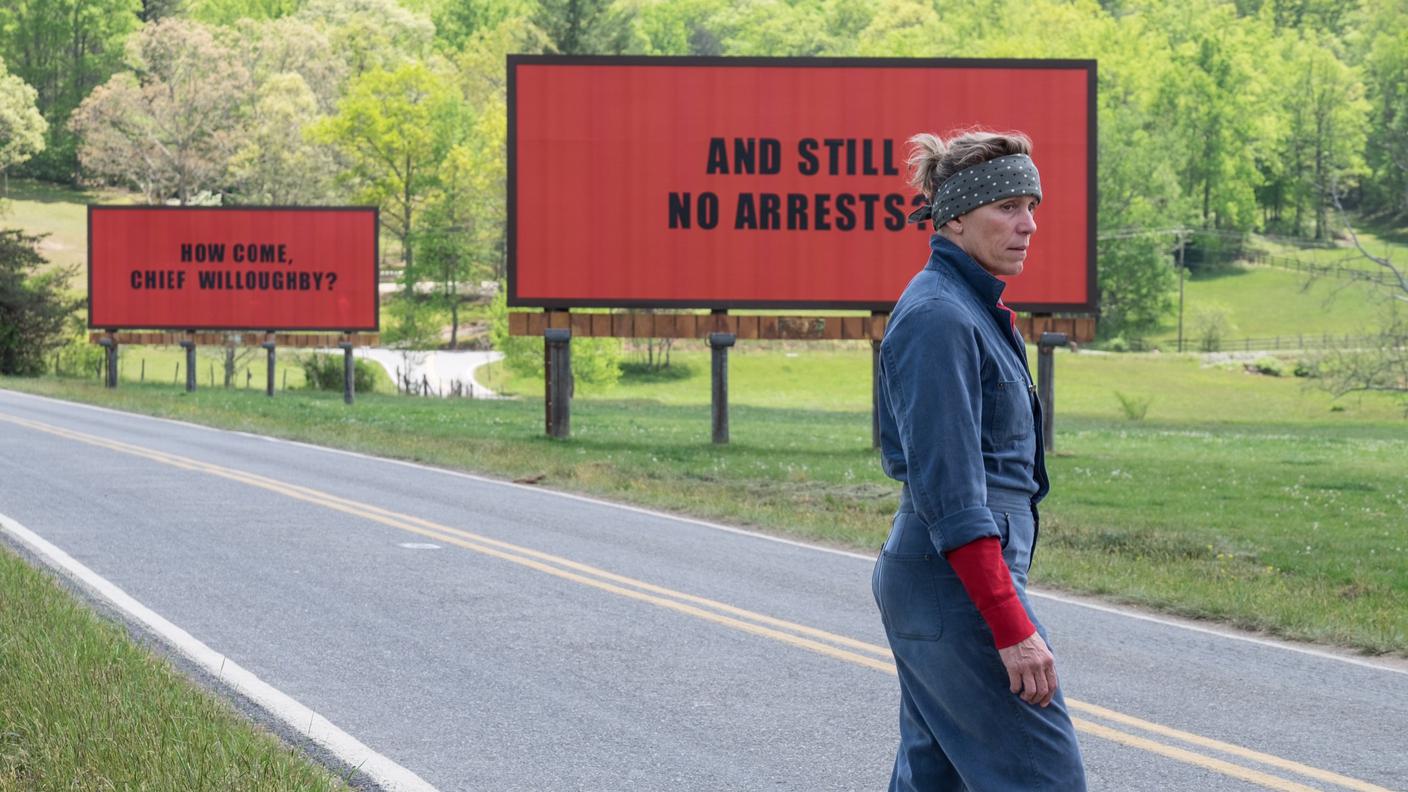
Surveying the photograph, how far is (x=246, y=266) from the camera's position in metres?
43.9

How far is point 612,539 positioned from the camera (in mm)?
14258

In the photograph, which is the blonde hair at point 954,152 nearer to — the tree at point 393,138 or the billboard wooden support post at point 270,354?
the billboard wooden support post at point 270,354

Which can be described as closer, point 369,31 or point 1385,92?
point 1385,92

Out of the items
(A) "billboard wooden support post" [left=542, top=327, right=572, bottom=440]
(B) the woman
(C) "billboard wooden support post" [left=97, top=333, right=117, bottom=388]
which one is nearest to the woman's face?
(B) the woman

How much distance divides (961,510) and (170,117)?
278 feet

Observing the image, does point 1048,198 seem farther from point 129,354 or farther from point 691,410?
point 129,354

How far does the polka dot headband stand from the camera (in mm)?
3686

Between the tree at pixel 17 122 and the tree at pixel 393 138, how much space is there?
40007 mm

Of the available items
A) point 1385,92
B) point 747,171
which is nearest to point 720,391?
point 747,171

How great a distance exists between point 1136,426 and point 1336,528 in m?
28.1

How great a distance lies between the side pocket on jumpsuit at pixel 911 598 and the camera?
363 cm

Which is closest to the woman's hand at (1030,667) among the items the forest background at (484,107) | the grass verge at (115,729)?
the grass verge at (115,729)

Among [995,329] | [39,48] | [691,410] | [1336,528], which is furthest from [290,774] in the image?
[39,48]

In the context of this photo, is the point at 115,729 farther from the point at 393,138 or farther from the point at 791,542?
the point at 393,138
